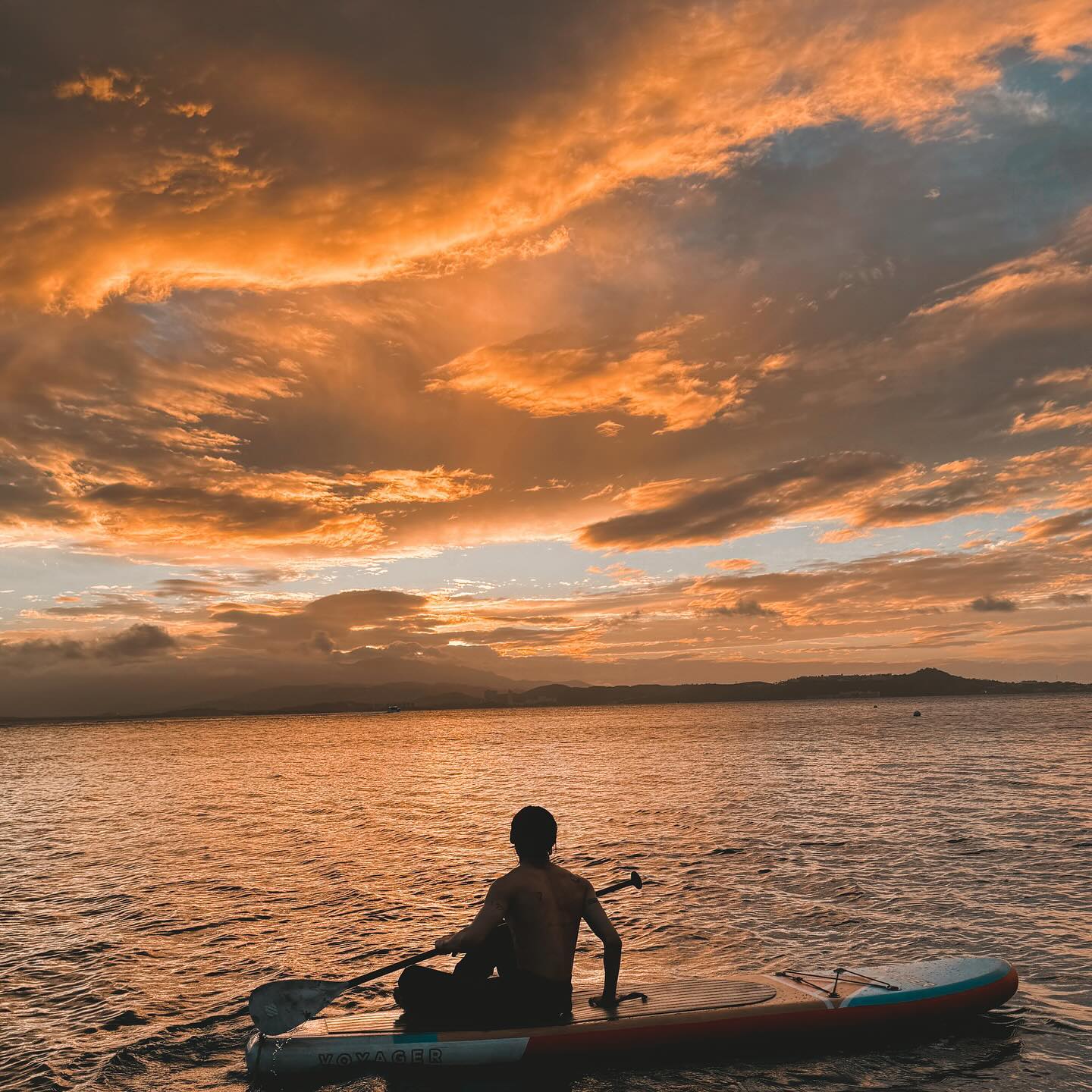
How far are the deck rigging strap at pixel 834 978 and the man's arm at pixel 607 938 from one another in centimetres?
312

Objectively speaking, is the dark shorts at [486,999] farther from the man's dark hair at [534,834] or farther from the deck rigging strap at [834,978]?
the deck rigging strap at [834,978]

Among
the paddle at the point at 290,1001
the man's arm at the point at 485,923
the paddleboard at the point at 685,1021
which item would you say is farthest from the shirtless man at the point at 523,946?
the paddle at the point at 290,1001

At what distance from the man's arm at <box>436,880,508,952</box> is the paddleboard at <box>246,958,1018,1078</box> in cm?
152

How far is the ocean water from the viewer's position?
11.6m

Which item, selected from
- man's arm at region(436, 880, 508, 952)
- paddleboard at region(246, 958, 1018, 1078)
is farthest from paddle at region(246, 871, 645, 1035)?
man's arm at region(436, 880, 508, 952)

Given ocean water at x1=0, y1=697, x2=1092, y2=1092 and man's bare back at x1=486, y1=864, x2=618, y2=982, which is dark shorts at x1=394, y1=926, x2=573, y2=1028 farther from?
ocean water at x1=0, y1=697, x2=1092, y2=1092

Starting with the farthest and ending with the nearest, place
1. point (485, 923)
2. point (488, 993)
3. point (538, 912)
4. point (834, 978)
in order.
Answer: point (834, 978) < point (488, 993) < point (538, 912) < point (485, 923)

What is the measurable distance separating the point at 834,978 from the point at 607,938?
14.6ft

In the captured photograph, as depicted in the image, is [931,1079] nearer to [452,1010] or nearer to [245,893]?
[452,1010]

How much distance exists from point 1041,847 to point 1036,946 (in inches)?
507

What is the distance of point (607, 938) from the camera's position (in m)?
10.0

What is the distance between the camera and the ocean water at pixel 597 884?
38.1 feet

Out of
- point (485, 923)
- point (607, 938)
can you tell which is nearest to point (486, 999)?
point (485, 923)

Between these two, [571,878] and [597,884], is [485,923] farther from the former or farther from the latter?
[597,884]
